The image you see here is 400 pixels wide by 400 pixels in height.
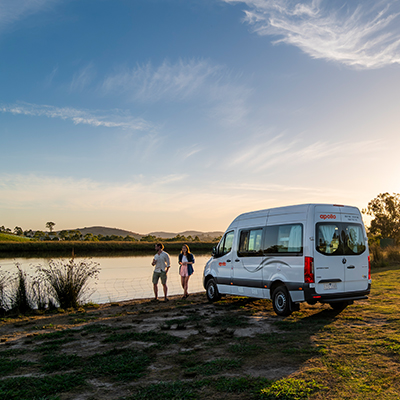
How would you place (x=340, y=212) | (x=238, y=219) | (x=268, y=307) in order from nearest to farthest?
(x=340, y=212)
(x=268, y=307)
(x=238, y=219)

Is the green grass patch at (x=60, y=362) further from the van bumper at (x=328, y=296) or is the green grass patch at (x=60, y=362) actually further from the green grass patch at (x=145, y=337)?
the van bumper at (x=328, y=296)

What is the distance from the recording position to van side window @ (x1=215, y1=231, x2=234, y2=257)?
40.5 ft

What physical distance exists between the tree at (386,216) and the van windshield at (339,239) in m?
36.0

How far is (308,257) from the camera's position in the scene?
9.09 meters

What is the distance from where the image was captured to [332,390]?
466 cm

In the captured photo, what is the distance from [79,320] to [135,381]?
5.59m

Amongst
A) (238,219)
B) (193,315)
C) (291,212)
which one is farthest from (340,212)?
(193,315)

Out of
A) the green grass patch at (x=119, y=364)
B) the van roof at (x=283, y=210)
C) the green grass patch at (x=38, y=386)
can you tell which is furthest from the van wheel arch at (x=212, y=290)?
the green grass patch at (x=38, y=386)

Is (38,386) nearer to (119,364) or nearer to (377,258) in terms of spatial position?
(119,364)

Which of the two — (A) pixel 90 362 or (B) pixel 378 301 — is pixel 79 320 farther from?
(B) pixel 378 301

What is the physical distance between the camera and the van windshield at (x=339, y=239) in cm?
929

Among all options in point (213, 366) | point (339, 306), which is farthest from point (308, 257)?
point (213, 366)

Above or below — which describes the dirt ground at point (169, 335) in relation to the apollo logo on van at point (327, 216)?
below

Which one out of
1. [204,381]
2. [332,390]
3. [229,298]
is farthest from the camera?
[229,298]
